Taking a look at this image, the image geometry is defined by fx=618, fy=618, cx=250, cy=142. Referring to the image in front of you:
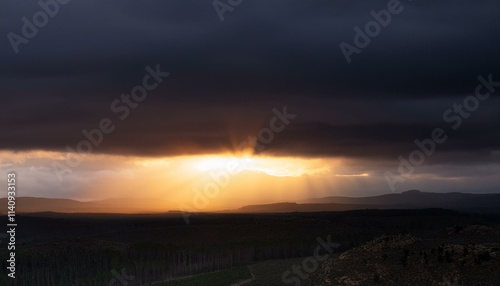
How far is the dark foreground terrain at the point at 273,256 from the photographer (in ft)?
165

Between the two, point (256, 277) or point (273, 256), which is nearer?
point (256, 277)

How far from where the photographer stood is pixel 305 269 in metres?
62.8

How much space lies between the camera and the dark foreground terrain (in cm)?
5034

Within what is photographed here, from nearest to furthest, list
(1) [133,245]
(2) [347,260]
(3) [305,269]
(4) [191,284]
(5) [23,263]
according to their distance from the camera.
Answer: (2) [347,260] → (3) [305,269] → (4) [191,284] → (5) [23,263] → (1) [133,245]

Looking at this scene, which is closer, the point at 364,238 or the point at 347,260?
the point at 347,260

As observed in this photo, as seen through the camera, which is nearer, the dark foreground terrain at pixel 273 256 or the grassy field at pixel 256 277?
the dark foreground terrain at pixel 273 256

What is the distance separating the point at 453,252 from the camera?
166 feet

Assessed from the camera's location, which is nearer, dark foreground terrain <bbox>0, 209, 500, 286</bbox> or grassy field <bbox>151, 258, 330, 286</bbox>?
dark foreground terrain <bbox>0, 209, 500, 286</bbox>

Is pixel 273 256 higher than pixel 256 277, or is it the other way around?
pixel 256 277

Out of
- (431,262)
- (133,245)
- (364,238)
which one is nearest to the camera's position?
(431,262)

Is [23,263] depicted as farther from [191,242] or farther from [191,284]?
[191,284]

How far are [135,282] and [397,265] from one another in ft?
186

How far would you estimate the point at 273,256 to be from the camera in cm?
12419

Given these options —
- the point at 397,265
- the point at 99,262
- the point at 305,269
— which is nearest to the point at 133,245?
the point at 99,262
